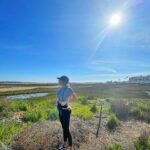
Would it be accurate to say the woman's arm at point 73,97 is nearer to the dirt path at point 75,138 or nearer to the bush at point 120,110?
the dirt path at point 75,138

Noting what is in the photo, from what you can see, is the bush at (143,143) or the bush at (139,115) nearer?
the bush at (143,143)

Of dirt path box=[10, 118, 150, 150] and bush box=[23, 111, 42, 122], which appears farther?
bush box=[23, 111, 42, 122]

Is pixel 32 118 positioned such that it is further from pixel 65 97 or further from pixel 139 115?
pixel 139 115

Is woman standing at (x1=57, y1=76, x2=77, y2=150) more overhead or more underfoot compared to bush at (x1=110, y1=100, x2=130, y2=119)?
more overhead

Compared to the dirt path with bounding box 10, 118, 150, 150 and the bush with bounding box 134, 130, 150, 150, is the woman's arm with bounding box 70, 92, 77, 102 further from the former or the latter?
the bush with bounding box 134, 130, 150, 150

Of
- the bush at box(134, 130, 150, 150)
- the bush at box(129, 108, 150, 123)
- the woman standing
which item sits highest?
the woman standing

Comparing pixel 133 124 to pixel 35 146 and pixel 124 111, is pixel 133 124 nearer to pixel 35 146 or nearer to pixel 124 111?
pixel 124 111

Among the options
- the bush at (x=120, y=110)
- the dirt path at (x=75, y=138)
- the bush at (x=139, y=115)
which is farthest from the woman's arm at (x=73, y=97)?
the bush at (x=120, y=110)

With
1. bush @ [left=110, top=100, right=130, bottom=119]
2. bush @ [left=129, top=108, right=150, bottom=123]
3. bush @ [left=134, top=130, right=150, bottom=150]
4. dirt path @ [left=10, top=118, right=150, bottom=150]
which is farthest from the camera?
bush @ [left=110, top=100, right=130, bottom=119]

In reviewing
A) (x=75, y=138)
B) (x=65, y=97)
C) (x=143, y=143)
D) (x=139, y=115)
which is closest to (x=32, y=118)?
(x=75, y=138)

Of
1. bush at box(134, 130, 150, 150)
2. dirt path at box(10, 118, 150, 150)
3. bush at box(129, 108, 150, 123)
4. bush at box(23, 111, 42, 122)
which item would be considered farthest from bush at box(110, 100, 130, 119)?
bush at box(134, 130, 150, 150)

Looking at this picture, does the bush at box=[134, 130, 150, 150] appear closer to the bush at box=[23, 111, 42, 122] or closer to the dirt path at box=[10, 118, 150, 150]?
the dirt path at box=[10, 118, 150, 150]

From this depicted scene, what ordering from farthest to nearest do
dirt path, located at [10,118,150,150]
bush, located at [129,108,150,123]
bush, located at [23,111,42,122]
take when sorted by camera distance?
bush, located at [129,108,150,123]
bush, located at [23,111,42,122]
dirt path, located at [10,118,150,150]

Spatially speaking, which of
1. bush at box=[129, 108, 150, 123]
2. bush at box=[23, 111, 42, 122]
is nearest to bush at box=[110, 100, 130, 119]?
bush at box=[129, 108, 150, 123]
